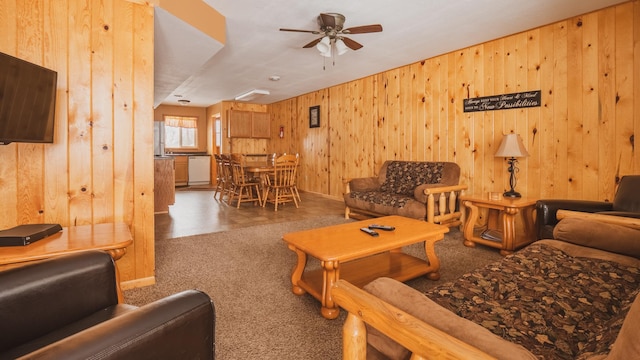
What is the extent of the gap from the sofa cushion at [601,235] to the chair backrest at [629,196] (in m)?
0.89

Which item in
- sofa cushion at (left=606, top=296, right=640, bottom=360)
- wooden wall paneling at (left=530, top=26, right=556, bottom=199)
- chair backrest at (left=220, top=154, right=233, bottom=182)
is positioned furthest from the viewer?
chair backrest at (left=220, top=154, right=233, bottom=182)

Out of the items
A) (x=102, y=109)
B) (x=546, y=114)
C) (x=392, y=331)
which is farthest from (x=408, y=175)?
(x=392, y=331)

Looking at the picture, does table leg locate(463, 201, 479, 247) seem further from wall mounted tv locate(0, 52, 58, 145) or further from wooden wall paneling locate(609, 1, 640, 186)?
wall mounted tv locate(0, 52, 58, 145)

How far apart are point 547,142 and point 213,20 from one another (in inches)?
149

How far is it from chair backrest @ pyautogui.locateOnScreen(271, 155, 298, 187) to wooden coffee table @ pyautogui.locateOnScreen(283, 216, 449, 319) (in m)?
3.10

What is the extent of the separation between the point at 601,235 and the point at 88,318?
260 centimetres

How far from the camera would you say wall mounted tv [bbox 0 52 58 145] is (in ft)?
5.28

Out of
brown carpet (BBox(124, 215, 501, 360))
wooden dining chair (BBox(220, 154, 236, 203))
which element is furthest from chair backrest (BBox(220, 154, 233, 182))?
brown carpet (BBox(124, 215, 501, 360))

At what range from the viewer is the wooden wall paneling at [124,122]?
7.42 feet

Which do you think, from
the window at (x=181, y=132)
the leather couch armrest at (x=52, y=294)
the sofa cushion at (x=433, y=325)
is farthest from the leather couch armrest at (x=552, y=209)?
the window at (x=181, y=132)

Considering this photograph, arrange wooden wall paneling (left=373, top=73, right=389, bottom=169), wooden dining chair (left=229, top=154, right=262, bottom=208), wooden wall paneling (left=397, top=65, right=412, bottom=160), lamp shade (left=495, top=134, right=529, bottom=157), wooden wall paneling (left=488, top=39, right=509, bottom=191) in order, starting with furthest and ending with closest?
wooden dining chair (left=229, top=154, right=262, bottom=208) < wooden wall paneling (left=373, top=73, right=389, bottom=169) < wooden wall paneling (left=397, top=65, right=412, bottom=160) < wooden wall paneling (left=488, top=39, right=509, bottom=191) < lamp shade (left=495, top=134, right=529, bottom=157)

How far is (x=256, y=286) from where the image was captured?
229 cm

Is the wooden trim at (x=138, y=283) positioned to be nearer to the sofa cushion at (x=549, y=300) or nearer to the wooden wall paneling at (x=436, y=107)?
the sofa cushion at (x=549, y=300)

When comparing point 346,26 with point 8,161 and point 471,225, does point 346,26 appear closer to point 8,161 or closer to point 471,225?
point 471,225
